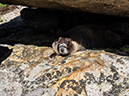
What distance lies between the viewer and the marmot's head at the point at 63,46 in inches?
223

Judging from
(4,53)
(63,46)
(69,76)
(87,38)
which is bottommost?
(4,53)

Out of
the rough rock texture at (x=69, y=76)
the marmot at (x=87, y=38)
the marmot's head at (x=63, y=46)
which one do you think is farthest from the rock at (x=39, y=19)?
the rough rock texture at (x=69, y=76)

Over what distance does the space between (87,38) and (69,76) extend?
3.62 meters

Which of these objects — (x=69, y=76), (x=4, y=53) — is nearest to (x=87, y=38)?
(x=69, y=76)

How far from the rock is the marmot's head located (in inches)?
108

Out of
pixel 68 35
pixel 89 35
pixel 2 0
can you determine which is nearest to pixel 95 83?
pixel 68 35

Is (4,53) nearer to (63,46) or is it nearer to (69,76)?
(63,46)

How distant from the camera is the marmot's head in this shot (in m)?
5.66

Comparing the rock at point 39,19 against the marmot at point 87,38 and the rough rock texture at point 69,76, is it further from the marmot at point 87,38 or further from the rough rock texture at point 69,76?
the rough rock texture at point 69,76

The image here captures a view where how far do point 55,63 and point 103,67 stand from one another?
5.65 ft

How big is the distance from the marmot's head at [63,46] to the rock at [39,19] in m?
2.74

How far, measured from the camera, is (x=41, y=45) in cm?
662

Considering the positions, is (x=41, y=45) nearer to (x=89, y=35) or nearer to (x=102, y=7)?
(x=89, y=35)

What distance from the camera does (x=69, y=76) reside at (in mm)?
4137
